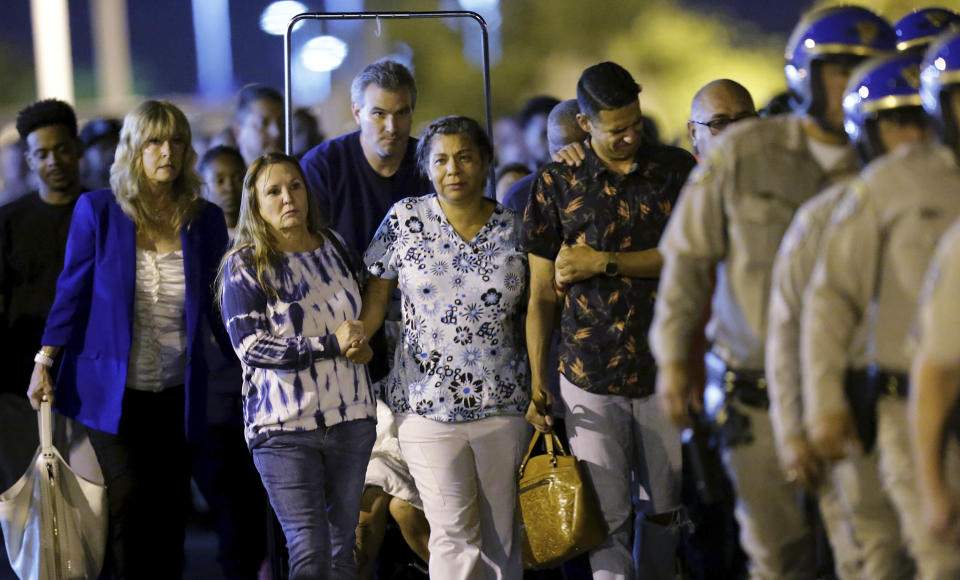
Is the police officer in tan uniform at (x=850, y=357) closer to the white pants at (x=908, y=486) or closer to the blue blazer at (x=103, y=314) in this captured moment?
the white pants at (x=908, y=486)

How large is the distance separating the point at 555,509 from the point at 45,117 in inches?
106

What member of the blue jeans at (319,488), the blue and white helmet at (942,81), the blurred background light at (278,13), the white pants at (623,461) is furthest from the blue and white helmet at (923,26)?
the blurred background light at (278,13)

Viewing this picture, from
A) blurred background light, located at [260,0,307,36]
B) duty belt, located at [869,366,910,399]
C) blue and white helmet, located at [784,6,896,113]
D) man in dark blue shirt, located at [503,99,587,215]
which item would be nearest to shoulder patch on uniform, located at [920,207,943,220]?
duty belt, located at [869,366,910,399]

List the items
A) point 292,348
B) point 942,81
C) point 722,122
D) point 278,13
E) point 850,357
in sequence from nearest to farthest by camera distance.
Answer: point 942,81
point 850,357
point 292,348
point 722,122
point 278,13

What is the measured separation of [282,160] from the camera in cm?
478

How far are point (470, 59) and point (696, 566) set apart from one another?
10.1 meters

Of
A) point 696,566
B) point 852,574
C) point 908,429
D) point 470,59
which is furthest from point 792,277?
point 470,59

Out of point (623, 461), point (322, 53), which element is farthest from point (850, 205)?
point (322, 53)

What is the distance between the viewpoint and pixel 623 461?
15.4 feet

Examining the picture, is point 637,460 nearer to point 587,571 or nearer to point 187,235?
point 587,571

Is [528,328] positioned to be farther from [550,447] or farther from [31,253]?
[31,253]

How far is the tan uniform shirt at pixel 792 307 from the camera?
10.9 ft

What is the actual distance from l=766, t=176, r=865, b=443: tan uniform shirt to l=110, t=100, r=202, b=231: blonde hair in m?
2.54

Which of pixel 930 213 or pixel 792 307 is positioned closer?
pixel 930 213
